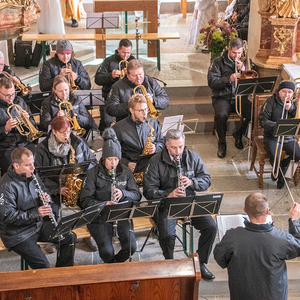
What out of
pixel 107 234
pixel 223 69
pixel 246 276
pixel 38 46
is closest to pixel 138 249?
pixel 107 234

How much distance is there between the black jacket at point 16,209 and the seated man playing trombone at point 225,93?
3.44 m

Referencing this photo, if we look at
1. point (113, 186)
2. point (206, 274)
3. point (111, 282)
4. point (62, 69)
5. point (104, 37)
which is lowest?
point (206, 274)

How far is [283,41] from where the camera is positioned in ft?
24.7

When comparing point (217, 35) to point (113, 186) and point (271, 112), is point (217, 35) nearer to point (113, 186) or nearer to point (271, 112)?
point (271, 112)

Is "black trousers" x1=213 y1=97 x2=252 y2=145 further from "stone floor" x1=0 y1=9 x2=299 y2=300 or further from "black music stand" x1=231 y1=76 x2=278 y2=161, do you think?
"black music stand" x1=231 y1=76 x2=278 y2=161

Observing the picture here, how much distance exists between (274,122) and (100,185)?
2651 mm

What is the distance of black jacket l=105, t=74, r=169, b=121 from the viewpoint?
20.5ft

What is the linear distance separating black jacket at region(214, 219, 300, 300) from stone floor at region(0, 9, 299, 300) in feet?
3.81

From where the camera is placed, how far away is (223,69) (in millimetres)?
7246

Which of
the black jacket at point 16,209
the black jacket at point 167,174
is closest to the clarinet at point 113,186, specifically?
the black jacket at point 167,174

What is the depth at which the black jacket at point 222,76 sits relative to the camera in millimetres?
7188

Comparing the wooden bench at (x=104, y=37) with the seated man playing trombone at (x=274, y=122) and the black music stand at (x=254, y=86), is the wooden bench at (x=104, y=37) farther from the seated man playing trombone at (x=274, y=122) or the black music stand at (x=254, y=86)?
the seated man playing trombone at (x=274, y=122)

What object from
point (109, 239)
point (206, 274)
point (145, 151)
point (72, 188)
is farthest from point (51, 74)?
point (206, 274)

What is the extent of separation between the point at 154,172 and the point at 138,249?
36.6 inches
